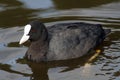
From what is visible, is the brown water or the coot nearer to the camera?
the brown water

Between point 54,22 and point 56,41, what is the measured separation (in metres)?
1.86

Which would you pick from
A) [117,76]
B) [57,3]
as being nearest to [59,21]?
[57,3]

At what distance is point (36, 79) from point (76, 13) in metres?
3.46

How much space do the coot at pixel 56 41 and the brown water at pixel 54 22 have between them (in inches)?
5.9

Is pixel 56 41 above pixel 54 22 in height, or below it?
below

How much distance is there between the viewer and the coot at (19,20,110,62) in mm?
9570

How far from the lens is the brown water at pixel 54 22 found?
356 inches

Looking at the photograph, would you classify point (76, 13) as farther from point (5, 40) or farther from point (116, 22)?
point (5, 40)

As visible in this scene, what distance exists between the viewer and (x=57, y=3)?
12938mm

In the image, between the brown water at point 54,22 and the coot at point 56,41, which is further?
the coot at point 56,41

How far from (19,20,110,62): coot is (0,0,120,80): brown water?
0.49 feet

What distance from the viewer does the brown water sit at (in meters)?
9.03

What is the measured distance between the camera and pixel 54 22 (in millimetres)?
11492

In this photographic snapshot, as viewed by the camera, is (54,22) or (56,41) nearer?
(56,41)
